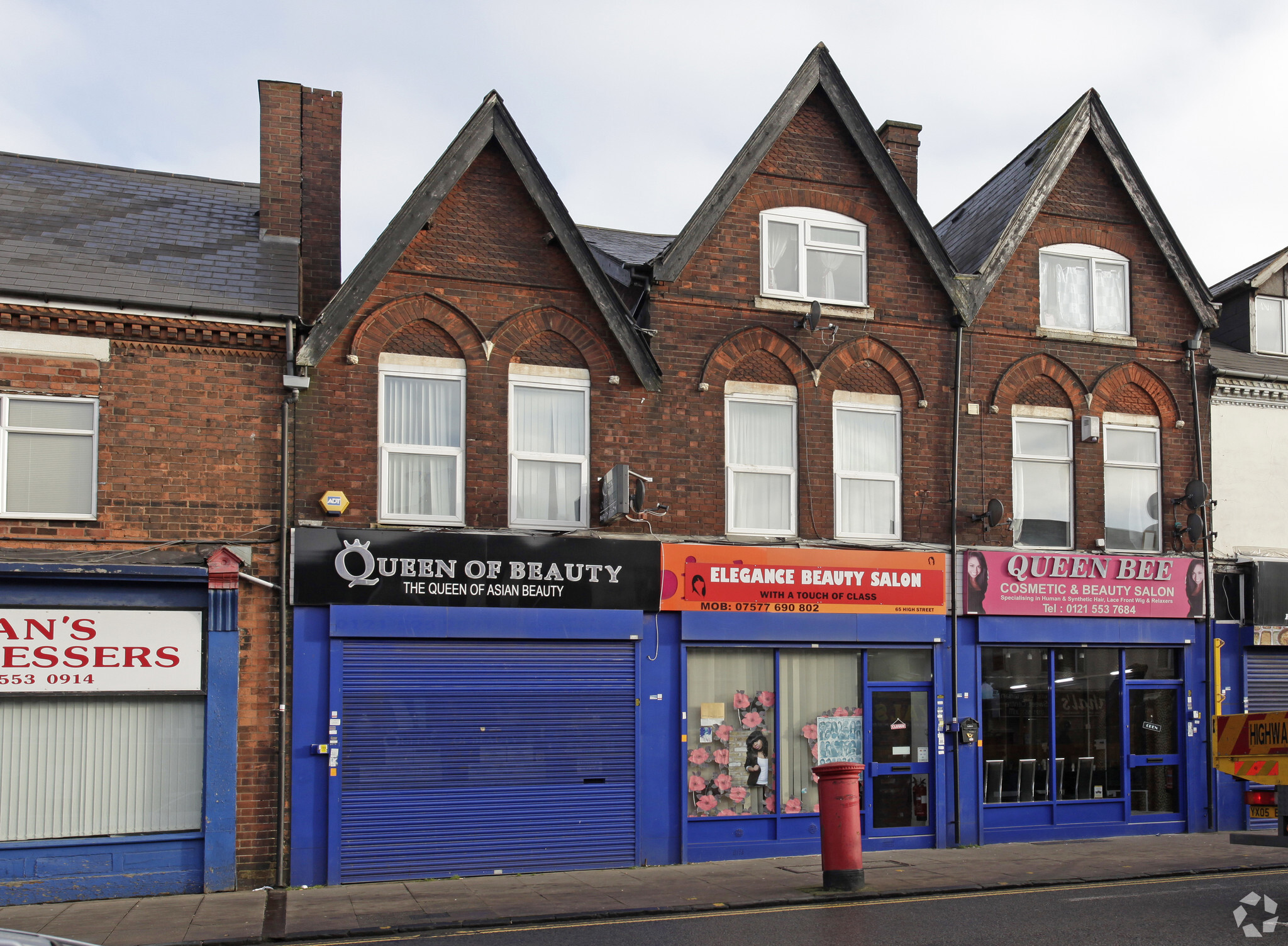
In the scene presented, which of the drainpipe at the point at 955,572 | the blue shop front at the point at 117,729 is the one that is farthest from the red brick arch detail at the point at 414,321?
the drainpipe at the point at 955,572

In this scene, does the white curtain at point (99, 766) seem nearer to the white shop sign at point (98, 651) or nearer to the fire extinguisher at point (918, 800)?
the white shop sign at point (98, 651)

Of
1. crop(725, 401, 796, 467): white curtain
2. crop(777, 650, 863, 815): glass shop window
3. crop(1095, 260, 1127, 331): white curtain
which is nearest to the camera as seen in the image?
crop(777, 650, 863, 815): glass shop window

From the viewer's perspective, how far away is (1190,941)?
10500mm

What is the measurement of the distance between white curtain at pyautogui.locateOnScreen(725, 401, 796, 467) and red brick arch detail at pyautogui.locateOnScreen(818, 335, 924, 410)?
0.67 metres

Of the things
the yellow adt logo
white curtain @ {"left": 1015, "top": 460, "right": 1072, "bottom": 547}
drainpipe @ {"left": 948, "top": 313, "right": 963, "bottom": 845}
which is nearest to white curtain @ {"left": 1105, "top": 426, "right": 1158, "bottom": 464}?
white curtain @ {"left": 1015, "top": 460, "right": 1072, "bottom": 547}

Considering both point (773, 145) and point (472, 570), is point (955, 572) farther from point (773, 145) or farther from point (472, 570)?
point (472, 570)

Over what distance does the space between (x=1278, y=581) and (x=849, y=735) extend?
7.52m

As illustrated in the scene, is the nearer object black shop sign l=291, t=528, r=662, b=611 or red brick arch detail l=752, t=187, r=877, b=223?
black shop sign l=291, t=528, r=662, b=611

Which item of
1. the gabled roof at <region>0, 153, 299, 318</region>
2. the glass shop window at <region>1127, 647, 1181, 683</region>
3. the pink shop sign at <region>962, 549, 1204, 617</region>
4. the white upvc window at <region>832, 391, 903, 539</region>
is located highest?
the gabled roof at <region>0, 153, 299, 318</region>

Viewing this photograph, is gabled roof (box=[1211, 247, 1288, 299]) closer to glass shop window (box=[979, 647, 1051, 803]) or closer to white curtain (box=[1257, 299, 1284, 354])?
white curtain (box=[1257, 299, 1284, 354])

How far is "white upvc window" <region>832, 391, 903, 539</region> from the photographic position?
1725 centimetres

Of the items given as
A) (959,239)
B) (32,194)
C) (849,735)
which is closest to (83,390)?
(32,194)

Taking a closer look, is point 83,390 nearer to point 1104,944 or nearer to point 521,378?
point 521,378

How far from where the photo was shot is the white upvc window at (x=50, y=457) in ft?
45.8
